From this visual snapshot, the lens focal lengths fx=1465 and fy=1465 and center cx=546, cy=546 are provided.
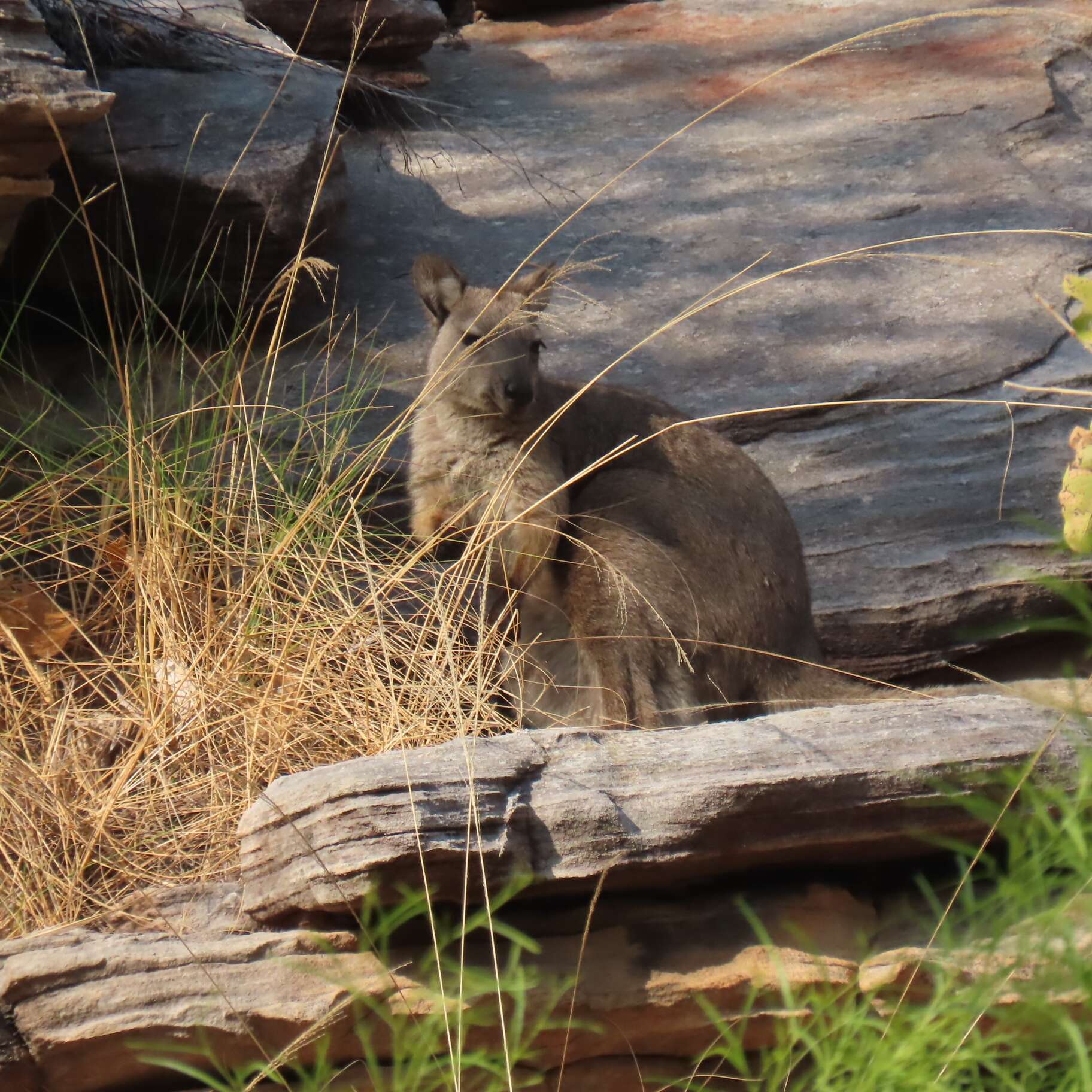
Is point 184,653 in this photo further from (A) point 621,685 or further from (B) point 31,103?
(B) point 31,103

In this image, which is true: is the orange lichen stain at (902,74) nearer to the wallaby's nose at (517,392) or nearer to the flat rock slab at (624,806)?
the wallaby's nose at (517,392)

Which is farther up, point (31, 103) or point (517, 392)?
point (31, 103)

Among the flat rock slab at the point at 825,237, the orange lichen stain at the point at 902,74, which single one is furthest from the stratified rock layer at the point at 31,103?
the orange lichen stain at the point at 902,74

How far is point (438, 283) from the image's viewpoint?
5129 mm

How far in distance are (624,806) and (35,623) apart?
2.15 m

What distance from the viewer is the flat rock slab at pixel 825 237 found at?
5859mm

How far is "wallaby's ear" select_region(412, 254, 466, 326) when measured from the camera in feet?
16.7

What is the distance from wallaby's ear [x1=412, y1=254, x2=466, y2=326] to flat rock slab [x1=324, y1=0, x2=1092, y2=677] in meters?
0.82

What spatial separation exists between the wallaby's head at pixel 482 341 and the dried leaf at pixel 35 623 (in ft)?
4.45

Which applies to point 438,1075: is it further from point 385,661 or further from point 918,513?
point 918,513

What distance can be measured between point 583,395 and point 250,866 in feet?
7.53

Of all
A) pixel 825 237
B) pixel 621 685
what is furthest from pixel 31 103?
pixel 825 237

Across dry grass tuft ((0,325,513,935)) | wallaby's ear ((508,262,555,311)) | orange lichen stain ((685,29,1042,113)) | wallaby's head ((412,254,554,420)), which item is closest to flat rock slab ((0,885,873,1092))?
dry grass tuft ((0,325,513,935))

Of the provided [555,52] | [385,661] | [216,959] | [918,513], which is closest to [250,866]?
[216,959]
